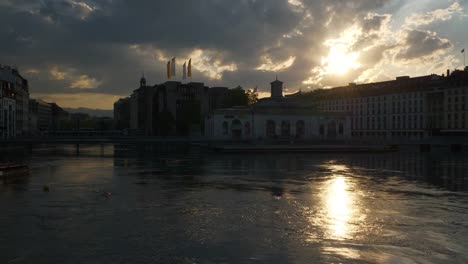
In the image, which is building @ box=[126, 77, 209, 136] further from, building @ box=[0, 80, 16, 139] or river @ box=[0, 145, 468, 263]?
river @ box=[0, 145, 468, 263]

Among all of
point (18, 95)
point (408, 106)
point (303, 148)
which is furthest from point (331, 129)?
point (18, 95)

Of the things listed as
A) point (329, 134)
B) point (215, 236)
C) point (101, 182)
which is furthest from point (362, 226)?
point (329, 134)

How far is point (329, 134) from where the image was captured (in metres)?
130

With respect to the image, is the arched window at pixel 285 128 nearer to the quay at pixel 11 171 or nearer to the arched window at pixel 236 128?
the arched window at pixel 236 128

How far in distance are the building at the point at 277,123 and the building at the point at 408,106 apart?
749 centimetres

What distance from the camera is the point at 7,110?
123938 mm

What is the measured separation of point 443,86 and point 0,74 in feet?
439

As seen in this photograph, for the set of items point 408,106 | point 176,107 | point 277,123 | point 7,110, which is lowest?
point 277,123

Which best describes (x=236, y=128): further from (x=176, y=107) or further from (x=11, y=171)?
(x=11, y=171)

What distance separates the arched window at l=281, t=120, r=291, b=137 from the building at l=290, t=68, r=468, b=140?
19512 mm

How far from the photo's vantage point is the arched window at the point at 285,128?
125 metres

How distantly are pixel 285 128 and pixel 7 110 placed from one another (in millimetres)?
76955

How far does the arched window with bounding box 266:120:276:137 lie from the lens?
12444 cm

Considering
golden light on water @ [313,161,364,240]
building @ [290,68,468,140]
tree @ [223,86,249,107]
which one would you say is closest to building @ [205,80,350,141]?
building @ [290,68,468,140]
